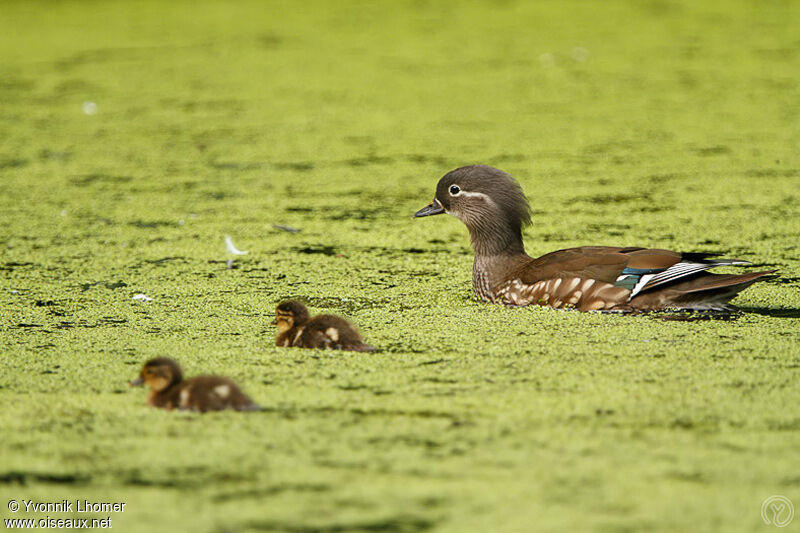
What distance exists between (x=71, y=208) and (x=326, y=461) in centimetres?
340

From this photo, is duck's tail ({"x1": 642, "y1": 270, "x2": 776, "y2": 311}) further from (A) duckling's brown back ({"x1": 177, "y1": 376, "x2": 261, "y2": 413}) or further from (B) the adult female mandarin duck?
(A) duckling's brown back ({"x1": 177, "y1": 376, "x2": 261, "y2": 413})

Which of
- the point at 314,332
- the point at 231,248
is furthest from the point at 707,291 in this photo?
the point at 231,248

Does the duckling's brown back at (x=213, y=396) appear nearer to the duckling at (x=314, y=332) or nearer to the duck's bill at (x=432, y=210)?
the duckling at (x=314, y=332)

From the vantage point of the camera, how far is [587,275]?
3918 millimetres

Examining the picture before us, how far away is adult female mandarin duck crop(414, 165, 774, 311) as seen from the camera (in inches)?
151

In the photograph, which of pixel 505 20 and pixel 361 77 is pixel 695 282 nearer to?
pixel 361 77

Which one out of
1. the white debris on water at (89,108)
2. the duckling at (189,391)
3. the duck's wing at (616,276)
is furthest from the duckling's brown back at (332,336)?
the white debris on water at (89,108)

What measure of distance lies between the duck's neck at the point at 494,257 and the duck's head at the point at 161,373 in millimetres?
1488

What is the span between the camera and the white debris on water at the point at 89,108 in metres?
7.82

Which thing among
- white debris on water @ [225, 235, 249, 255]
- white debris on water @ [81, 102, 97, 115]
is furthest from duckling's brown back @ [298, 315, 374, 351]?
white debris on water @ [81, 102, 97, 115]

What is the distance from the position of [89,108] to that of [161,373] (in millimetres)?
5259

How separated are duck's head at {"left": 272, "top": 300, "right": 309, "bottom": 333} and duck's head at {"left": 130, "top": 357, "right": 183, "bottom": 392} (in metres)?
0.57

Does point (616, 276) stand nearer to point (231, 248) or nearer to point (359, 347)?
point (359, 347)

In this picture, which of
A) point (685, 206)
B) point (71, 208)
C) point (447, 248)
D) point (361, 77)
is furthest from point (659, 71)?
point (71, 208)
